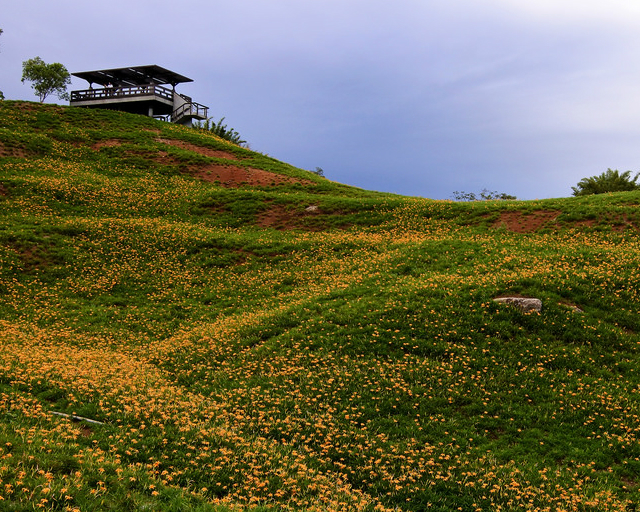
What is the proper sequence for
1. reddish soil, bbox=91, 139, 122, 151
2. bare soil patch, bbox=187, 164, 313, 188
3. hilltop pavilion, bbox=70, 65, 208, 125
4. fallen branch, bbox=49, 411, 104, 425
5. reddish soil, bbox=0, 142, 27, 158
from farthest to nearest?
hilltop pavilion, bbox=70, 65, 208, 125 < reddish soil, bbox=91, 139, 122, 151 < bare soil patch, bbox=187, 164, 313, 188 < reddish soil, bbox=0, 142, 27, 158 < fallen branch, bbox=49, 411, 104, 425

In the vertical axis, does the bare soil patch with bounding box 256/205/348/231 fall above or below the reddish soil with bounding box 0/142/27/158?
below

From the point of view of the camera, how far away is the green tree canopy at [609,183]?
51.6m

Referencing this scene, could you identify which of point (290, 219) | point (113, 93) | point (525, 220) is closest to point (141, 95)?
point (113, 93)

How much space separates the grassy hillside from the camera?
896cm

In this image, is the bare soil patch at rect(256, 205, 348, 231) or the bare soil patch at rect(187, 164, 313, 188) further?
the bare soil patch at rect(187, 164, 313, 188)

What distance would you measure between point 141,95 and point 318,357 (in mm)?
70463

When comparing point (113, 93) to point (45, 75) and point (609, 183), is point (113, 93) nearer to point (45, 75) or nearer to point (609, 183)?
point (45, 75)

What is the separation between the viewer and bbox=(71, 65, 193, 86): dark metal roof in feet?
238

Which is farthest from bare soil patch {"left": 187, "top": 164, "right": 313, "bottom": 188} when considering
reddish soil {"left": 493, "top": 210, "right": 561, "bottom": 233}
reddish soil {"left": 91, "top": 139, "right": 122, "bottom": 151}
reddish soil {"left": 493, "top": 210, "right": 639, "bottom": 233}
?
reddish soil {"left": 493, "top": 210, "right": 639, "bottom": 233}

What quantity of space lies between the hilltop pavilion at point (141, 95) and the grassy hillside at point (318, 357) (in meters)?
40.8

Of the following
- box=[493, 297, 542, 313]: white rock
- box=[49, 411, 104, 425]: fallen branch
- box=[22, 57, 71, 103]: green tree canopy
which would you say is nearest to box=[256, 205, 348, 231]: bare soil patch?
box=[493, 297, 542, 313]: white rock

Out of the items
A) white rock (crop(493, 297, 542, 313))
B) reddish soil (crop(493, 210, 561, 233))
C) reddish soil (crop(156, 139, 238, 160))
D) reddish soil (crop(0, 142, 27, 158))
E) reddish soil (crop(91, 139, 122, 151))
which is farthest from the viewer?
reddish soil (crop(156, 139, 238, 160))

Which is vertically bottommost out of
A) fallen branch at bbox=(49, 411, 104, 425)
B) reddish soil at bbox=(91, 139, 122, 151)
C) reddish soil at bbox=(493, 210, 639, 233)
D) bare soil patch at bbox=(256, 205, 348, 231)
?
fallen branch at bbox=(49, 411, 104, 425)

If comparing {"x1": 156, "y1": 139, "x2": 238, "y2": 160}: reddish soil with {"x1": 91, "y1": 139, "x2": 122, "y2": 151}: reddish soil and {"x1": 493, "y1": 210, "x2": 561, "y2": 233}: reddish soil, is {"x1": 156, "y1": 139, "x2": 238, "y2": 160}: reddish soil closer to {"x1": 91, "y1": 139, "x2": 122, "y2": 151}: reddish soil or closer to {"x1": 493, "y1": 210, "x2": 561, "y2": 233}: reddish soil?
{"x1": 91, "y1": 139, "x2": 122, "y2": 151}: reddish soil
